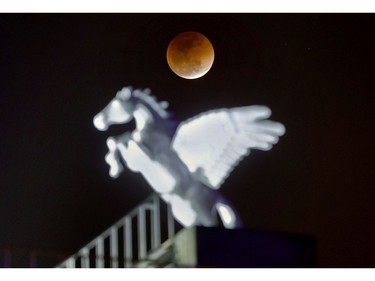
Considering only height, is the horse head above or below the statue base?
above

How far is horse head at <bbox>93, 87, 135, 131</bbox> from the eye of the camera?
8.47m

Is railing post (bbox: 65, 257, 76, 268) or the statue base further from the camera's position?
railing post (bbox: 65, 257, 76, 268)

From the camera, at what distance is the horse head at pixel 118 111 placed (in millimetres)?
A: 8469

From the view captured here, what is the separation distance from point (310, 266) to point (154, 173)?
6.36 feet

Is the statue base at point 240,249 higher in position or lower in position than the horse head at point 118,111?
lower

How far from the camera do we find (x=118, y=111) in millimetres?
8547

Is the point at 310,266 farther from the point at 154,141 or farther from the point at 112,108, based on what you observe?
the point at 112,108

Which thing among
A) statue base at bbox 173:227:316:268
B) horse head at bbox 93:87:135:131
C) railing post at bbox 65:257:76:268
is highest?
horse head at bbox 93:87:135:131

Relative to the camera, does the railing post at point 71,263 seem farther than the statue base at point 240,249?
Yes

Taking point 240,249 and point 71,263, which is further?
point 71,263

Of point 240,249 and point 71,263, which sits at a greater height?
point 240,249

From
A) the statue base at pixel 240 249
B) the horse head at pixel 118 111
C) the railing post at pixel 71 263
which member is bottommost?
the railing post at pixel 71 263

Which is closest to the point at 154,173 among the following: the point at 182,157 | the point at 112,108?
the point at 182,157

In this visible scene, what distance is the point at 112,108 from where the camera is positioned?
862cm
